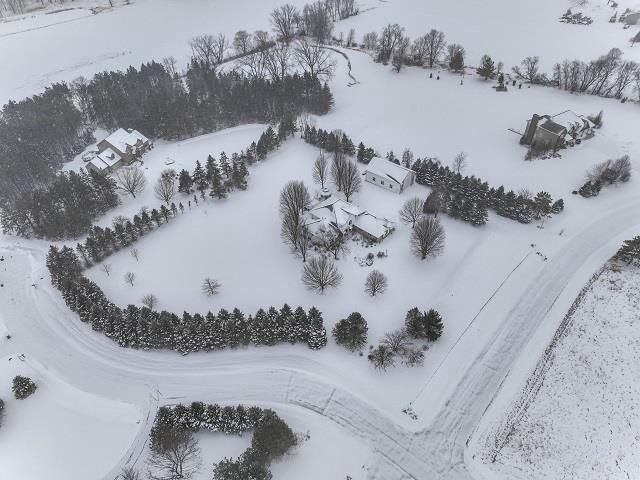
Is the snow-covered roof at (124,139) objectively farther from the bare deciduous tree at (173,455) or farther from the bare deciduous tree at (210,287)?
the bare deciduous tree at (173,455)

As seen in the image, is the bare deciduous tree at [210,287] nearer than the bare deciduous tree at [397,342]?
No

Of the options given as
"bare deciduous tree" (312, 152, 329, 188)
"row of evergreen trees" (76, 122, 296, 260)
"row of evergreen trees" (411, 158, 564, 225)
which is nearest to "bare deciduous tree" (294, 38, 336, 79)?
"row of evergreen trees" (76, 122, 296, 260)

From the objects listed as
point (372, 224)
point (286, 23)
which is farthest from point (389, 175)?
point (286, 23)

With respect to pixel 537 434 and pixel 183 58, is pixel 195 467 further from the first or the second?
pixel 183 58

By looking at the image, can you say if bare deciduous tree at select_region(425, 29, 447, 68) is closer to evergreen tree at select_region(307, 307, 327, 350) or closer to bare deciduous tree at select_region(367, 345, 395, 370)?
evergreen tree at select_region(307, 307, 327, 350)

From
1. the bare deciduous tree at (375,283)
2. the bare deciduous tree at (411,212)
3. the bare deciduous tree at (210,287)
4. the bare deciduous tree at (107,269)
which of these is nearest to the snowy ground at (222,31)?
the bare deciduous tree at (411,212)

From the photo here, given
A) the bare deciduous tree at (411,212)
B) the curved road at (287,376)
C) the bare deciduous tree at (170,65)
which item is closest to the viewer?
the curved road at (287,376)
